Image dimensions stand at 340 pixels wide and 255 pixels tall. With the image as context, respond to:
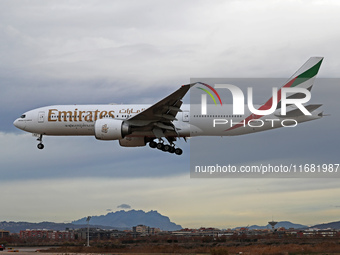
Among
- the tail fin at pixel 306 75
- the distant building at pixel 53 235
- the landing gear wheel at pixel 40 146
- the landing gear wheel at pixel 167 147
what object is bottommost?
the distant building at pixel 53 235

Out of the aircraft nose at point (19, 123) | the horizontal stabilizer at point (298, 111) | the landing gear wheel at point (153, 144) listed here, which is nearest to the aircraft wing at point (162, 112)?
the landing gear wheel at point (153, 144)

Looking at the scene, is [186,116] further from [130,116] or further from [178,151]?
[130,116]

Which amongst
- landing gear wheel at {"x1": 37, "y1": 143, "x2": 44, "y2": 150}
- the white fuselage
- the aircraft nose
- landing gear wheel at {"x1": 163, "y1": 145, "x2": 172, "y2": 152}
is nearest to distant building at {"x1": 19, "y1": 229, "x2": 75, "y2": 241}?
landing gear wheel at {"x1": 37, "y1": 143, "x2": 44, "y2": 150}

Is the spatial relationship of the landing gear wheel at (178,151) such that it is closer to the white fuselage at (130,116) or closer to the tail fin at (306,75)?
the white fuselage at (130,116)

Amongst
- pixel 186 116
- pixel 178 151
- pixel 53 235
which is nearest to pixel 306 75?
→ pixel 186 116

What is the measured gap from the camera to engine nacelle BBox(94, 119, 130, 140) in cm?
4323

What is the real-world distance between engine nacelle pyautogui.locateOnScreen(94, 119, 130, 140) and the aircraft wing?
96cm

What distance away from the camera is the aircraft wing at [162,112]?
41.9 metres

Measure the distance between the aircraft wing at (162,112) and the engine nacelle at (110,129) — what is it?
0.96m

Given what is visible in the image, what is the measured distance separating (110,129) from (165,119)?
4.64 metres

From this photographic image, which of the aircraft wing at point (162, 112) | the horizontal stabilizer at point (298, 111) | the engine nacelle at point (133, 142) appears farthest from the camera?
the engine nacelle at point (133, 142)

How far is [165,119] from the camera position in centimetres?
4425

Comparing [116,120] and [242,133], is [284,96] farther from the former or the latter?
[116,120]

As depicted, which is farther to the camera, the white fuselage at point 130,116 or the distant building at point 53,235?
the distant building at point 53,235
